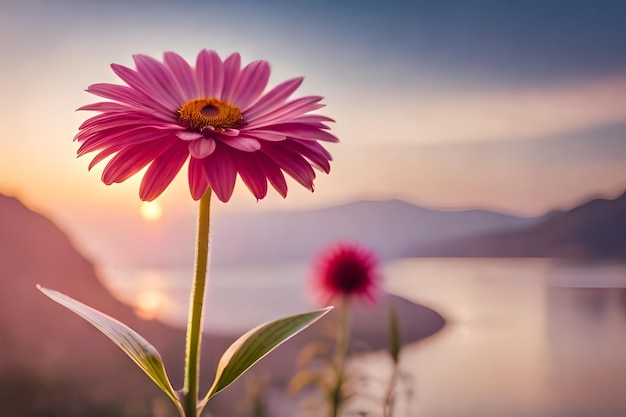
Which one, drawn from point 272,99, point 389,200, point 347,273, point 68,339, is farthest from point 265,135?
Result: point 68,339

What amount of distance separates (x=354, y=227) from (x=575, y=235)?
0.29 meters

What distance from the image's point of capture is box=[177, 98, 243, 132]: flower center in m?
0.41

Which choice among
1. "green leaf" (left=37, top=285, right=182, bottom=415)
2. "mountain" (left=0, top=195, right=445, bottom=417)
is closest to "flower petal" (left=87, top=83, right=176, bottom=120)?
"green leaf" (left=37, top=285, right=182, bottom=415)

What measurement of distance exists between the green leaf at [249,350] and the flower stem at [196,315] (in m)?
0.01

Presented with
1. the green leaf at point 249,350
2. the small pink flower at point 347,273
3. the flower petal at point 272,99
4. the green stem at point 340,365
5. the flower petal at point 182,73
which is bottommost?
the green stem at point 340,365

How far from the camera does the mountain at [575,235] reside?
873mm

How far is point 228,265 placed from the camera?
0.91 meters

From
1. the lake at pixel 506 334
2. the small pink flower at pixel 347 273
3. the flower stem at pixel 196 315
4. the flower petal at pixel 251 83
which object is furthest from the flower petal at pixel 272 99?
the lake at pixel 506 334

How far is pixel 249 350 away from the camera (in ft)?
1.27

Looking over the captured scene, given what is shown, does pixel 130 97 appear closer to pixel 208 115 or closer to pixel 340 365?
pixel 208 115

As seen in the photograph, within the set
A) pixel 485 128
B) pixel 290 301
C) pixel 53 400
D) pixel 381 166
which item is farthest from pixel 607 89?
pixel 53 400

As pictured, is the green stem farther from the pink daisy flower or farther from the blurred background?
the pink daisy flower

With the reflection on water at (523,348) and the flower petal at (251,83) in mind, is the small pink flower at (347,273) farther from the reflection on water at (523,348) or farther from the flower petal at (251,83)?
the flower petal at (251,83)

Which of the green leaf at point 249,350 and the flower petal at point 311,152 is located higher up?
the flower petal at point 311,152
